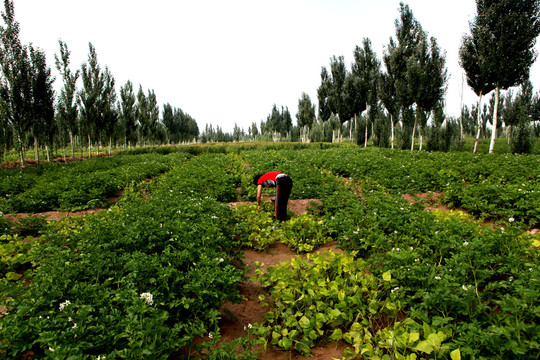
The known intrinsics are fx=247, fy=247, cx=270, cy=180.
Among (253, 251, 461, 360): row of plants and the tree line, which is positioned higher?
the tree line

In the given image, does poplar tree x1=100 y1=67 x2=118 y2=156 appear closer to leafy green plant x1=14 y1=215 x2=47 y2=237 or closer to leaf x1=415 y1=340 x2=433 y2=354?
leafy green plant x1=14 y1=215 x2=47 y2=237

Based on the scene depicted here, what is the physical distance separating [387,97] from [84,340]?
1347 inches

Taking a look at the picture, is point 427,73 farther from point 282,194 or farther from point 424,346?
point 424,346

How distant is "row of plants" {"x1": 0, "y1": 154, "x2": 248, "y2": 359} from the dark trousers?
1.86 meters

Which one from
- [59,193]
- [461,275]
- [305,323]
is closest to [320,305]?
[305,323]

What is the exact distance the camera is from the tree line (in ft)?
61.2

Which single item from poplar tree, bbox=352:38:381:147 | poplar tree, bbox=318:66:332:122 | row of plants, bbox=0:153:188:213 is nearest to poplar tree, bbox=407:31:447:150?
poplar tree, bbox=352:38:381:147

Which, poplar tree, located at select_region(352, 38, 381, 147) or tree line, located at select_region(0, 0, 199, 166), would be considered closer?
tree line, located at select_region(0, 0, 199, 166)

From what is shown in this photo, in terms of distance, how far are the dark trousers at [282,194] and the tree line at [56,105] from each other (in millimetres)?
22380

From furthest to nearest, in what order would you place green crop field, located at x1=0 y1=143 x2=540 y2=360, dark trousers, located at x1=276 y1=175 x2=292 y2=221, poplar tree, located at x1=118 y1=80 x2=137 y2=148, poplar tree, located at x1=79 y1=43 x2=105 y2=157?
poplar tree, located at x1=118 y1=80 x2=137 y2=148
poplar tree, located at x1=79 y1=43 x2=105 y2=157
dark trousers, located at x1=276 y1=175 x2=292 y2=221
green crop field, located at x1=0 y1=143 x2=540 y2=360

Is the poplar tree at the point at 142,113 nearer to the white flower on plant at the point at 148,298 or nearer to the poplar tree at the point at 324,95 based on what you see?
the poplar tree at the point at 324,95

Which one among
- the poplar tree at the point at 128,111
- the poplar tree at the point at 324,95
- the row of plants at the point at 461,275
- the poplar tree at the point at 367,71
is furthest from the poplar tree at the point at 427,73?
the poplar tree at the point at 128,111

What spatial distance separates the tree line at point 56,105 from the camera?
18.7 m

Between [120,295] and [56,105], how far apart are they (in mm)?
35784
